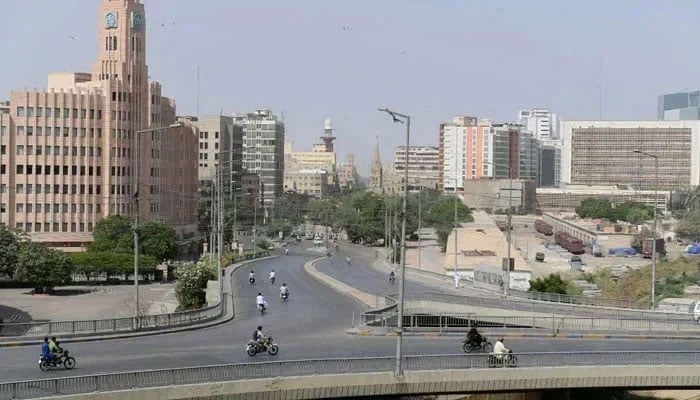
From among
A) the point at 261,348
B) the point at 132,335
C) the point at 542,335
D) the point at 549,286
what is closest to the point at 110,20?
the point at 549,286

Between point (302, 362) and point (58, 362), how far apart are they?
6836 millimetres

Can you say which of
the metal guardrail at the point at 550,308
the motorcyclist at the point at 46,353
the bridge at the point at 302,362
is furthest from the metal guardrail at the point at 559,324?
the motorcyclist at the point at 46,353

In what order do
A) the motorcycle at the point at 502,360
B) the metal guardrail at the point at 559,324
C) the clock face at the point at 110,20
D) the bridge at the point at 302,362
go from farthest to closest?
the clock face at the point at 110,20
the metal guardrail at the point at 559,324
the motorcycle at the point at 502,360
the bridge at the point at 302,362

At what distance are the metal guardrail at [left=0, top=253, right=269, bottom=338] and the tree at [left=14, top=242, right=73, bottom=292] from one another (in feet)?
133

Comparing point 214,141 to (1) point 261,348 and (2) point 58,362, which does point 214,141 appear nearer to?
(1) point 261,348

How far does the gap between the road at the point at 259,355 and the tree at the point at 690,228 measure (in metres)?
91.0

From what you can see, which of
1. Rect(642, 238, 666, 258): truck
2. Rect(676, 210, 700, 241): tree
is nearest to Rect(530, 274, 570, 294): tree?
Rect(642, 238, 666, 258): truck

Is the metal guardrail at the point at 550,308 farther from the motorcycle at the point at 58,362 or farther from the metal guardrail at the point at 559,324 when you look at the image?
the motorcycle at the point at 58,362

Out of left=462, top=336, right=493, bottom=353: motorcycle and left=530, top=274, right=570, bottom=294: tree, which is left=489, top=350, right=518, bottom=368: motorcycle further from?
left=530, top=274, right=570, bottom=294: tree

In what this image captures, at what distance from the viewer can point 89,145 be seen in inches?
4306

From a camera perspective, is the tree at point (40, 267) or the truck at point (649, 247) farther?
the truck at point (649, 247)

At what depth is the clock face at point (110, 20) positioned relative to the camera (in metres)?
114

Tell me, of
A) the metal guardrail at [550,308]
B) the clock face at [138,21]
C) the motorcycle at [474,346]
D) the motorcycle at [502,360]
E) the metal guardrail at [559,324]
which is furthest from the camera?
the clock face at [138,21]

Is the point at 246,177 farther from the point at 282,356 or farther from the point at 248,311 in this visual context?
the point at 282,356
